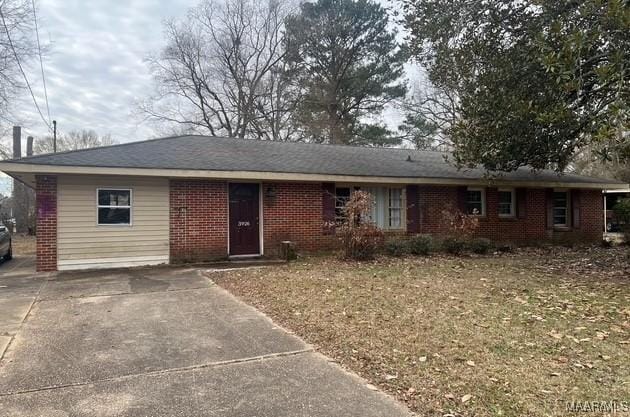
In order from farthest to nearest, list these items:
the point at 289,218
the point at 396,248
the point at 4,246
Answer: the point at 4,246, the point at 289,218, the point at 396,248

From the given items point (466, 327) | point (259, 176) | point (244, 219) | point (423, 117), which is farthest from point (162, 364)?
point (423, 117)

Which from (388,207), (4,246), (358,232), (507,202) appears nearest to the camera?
(358,232)

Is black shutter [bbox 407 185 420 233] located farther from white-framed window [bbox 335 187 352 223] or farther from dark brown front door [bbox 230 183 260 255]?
dark brown front door [bbox 230 183 260 255]

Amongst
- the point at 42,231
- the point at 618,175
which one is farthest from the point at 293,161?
the point at 618,175

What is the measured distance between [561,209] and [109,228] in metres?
15.5

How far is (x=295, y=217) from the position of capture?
495 inches

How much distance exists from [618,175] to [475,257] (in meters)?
22.3

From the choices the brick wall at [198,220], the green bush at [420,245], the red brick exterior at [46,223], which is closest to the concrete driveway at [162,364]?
the red brick exterior at [46,223]

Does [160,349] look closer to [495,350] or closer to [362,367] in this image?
[362,367]

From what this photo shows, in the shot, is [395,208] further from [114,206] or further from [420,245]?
[114,206]

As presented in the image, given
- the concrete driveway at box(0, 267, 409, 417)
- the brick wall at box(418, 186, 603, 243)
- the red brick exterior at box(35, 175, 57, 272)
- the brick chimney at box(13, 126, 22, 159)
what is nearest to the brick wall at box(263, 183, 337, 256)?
the brick wall at box(418, 186, 603, 243)

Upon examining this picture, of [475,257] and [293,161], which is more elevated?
[293,161]

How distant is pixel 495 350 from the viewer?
451 cm

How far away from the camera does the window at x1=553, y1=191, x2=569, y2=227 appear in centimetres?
1645
